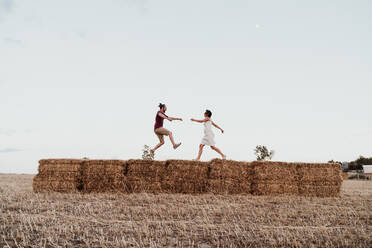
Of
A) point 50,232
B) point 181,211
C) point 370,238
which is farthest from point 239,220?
point 50,232

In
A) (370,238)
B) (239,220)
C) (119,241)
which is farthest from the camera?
(239,220)

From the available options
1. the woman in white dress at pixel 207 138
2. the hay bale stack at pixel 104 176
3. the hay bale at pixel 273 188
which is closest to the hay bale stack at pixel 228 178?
the hay bale at pixel 273 188

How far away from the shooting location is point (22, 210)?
24.2 ft

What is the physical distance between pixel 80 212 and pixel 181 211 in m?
2.15

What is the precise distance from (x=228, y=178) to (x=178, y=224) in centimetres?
515

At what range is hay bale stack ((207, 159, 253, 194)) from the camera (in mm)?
10695

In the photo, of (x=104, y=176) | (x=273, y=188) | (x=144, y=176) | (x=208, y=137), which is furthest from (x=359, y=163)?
(x=104, y=176)

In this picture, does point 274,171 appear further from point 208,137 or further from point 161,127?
point 161,127

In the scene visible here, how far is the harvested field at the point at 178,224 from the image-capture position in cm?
479

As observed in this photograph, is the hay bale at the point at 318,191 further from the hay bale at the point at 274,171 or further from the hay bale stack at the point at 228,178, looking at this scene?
the hay bale stack at the point at 228,178

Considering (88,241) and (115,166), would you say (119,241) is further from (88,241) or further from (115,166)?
(115,166)

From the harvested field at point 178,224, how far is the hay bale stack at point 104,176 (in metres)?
1.78

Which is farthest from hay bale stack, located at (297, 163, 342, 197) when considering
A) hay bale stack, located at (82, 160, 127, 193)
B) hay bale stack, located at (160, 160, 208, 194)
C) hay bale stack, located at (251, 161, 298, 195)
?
hay bale stack, located at (82, 160, 127, 193)

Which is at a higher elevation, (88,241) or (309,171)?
(309,171)
